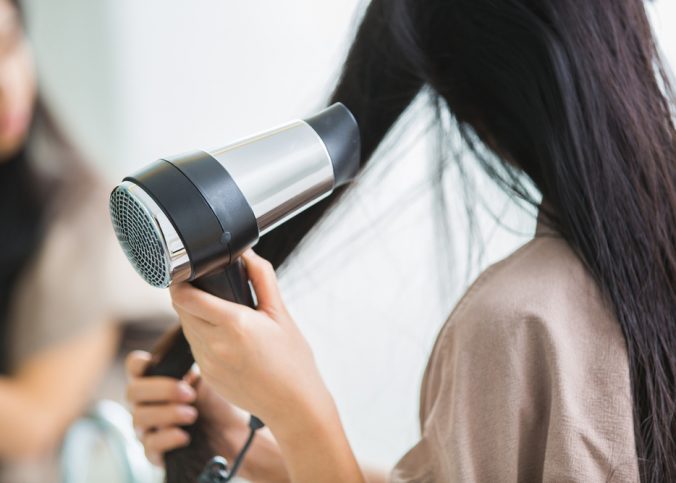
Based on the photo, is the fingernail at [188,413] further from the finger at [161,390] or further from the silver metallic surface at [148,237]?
the silver metallic surface at [148,237]

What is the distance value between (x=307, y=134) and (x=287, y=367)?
177 mm

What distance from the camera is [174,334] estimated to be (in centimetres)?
68

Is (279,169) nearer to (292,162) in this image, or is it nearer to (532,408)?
(292,162)

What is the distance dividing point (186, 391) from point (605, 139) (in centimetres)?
43

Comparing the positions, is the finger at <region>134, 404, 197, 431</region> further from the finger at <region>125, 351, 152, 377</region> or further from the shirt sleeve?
the shirt sleeve

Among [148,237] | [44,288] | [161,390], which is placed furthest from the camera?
[44,288]

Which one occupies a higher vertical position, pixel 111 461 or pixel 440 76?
pixel 440 76

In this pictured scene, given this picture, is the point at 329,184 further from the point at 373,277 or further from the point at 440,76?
the point at 373,277

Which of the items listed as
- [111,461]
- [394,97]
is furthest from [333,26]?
[111,461]

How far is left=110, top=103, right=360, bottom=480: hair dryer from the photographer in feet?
1.44

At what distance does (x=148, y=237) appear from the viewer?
45 centimetres

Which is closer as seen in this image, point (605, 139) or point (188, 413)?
point (605, 139)

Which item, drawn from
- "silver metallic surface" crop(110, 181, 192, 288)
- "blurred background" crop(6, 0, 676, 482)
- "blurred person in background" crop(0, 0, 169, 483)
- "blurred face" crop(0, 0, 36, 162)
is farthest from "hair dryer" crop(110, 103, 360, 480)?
"blurred face" crop(0, 0, 36, 162)

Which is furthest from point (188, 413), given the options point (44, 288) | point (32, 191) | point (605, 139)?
point (32, 191)
